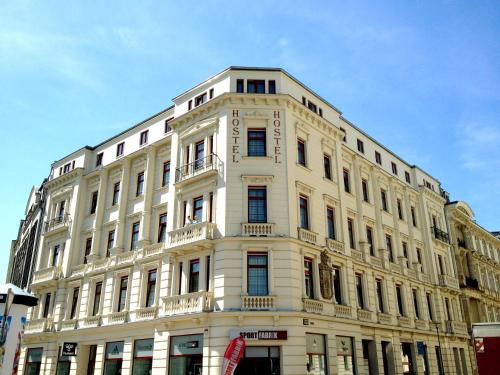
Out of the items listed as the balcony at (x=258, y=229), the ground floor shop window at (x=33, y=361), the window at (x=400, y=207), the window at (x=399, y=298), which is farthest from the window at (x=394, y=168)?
the ground floor shop window at (x=33, y=361)

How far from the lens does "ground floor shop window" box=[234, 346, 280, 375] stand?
23.5 meters

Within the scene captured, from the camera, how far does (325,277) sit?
2758 cm

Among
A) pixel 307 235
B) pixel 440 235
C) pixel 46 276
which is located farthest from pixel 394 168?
pixel 46 276

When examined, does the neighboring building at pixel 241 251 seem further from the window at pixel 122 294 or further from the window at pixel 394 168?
the window at pixel 394 168

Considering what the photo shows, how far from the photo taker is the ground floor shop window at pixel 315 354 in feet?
81.9

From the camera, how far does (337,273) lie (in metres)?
29.9

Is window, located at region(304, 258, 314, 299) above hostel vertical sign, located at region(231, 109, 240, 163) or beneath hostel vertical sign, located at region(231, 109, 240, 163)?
beneath

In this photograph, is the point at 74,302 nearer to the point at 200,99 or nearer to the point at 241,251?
the point at 241,251

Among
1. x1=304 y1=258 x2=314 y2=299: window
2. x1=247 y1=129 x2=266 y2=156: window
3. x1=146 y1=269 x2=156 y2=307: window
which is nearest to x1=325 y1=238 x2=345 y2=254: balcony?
x1=304 y1=258 x2=314 y2=299: window

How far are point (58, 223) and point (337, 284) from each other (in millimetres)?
24898

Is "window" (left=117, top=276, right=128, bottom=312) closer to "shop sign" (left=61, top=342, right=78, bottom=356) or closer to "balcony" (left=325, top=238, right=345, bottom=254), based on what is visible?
"shop sign" (left=61, top=342, right=78, bottom=356)

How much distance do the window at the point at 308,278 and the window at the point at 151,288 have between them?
10.3m

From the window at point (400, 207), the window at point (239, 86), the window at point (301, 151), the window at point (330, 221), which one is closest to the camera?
the window at point (239, 86)

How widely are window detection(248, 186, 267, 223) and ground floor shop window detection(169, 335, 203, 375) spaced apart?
A: 7368 millimetres
